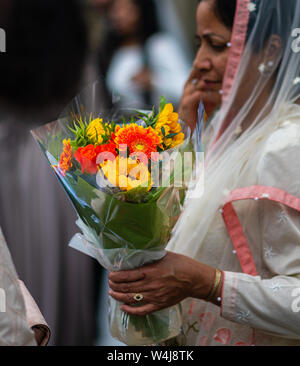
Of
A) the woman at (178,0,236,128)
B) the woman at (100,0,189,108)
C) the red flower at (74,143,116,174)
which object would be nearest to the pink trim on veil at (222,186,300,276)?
the woman at (178,0,236,128)

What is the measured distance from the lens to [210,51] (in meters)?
1.89

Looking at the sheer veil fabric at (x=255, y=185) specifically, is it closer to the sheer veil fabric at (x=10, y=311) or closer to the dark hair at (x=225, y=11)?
the dark hair at (x=225, y=11)

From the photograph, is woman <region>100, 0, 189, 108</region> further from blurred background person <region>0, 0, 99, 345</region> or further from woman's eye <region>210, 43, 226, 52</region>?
woman's eye <region>210, 43, 226, 52</region>

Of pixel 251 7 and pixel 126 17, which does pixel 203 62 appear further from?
pixel 126 17

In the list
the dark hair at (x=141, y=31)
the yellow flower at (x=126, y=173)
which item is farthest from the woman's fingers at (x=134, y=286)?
the dark hair at (x=141, y=31)

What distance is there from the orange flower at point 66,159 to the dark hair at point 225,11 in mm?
853

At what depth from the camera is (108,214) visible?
4.15 ft

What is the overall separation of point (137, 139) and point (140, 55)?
2901 mm

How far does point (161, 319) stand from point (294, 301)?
409 millimetres

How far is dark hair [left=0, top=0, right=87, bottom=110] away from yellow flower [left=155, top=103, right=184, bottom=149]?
4.17 feet

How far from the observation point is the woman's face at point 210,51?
183cm

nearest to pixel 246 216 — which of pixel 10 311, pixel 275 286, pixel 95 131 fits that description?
pixel 275 286

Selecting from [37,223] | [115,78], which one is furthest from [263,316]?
[115,78]

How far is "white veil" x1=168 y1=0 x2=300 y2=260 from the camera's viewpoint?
1.66 metres
